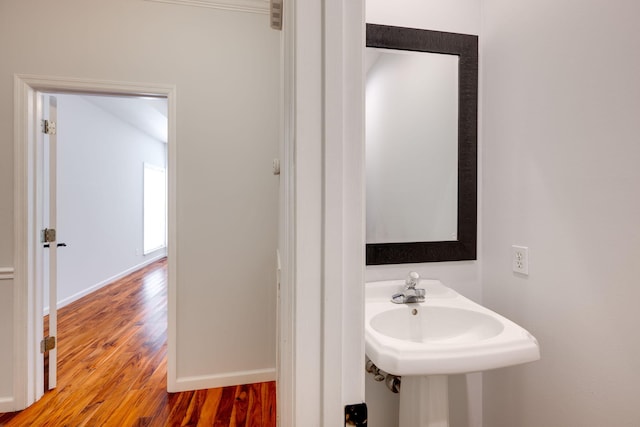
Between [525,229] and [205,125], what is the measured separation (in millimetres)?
1778

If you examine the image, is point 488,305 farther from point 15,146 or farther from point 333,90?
point 15,146

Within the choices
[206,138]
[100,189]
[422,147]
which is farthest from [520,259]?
[100,189]

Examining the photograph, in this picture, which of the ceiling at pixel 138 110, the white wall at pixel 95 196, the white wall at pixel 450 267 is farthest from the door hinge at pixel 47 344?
the ceiling at pixel 138 110

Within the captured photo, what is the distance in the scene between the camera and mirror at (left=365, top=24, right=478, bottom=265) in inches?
51.1

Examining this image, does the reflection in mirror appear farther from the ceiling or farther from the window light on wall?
the window light on wall

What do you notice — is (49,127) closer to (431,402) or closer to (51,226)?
(51,226)

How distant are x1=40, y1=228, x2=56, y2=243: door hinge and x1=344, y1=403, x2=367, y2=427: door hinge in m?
2.19

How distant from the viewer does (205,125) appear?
188 centimetres

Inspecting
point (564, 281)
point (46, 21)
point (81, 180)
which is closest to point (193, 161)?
point (46, 21)

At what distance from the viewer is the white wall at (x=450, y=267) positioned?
128 cm

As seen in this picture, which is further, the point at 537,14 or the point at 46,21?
the point at 46,21

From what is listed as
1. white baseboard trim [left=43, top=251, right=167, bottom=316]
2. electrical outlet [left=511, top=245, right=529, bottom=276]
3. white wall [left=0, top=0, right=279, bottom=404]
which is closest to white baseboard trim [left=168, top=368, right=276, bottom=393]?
white wall [left=0, top=0, right=279, bottom=404]

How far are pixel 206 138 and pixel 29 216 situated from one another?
107 centimetres

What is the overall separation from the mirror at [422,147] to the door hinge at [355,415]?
88cm
